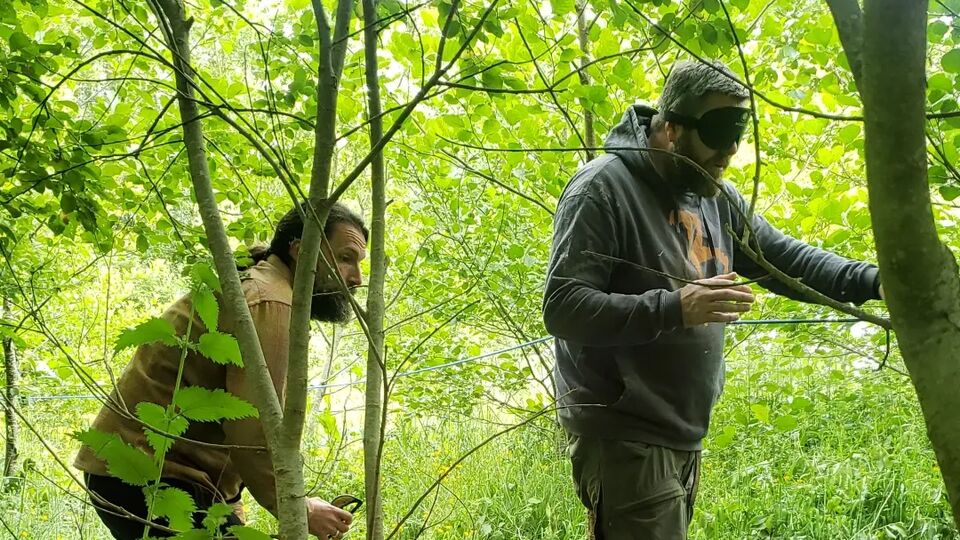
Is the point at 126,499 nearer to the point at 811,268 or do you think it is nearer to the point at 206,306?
the point at 206,306

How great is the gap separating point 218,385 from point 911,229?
171 cm

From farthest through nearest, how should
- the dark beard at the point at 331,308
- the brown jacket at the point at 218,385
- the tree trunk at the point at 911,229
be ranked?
the dark beard at the point at 331,308, the brown jacket at the point at 218,385, the tree trunk at the point at 911,229

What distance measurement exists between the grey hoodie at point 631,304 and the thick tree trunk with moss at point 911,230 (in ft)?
3.74

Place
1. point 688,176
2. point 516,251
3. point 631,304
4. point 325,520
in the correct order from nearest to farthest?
point 325,520 → point 631,304 → point 688,176 → point 516,251

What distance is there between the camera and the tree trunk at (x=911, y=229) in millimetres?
604

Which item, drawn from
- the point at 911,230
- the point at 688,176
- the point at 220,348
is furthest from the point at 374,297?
the point at 688,176

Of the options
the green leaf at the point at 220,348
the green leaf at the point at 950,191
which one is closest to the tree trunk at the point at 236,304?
the green leaf at the point at 220,348

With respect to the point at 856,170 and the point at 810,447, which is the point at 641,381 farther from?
the point at 810,447

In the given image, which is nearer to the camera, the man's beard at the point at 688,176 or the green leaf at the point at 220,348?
the green leaf at the point at 220,348

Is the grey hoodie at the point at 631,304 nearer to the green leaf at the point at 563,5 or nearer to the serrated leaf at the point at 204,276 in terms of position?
the green leaf at the point at 563,5

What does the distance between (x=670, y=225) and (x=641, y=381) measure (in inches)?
18.6

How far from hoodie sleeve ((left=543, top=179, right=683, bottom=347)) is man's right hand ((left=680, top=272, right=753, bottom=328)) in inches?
1.1

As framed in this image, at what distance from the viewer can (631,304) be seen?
179cm

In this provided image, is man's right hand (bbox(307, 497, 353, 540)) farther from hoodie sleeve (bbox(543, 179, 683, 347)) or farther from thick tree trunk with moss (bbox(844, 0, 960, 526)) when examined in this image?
thick tree trunk with moss (bbox(844, 0, 960, 526))
